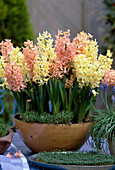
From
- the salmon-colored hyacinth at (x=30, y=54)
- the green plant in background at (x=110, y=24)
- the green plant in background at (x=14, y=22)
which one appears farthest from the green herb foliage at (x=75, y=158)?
the green plant in background at (x=110, y=24)

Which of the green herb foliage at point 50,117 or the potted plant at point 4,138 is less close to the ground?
the green herb foliage at point 50,117

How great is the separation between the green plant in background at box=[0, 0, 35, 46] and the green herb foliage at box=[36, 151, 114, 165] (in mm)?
2107

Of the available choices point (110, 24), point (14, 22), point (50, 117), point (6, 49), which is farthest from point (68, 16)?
point (50, 117)

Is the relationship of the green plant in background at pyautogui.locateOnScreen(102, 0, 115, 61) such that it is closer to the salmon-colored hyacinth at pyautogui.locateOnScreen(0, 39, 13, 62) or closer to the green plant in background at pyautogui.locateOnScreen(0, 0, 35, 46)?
the green plant in background at pyautogui.locateOnScreen(0, 0, 35, 46)

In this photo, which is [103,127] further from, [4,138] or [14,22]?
[14,22]

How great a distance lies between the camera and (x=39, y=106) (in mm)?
1059

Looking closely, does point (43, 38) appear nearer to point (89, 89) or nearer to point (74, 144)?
point (89, 89)

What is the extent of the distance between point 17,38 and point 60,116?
6.75 ft

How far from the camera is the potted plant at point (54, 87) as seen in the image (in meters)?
1.00

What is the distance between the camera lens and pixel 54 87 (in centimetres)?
105

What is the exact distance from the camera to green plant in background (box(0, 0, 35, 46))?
9.55 ft

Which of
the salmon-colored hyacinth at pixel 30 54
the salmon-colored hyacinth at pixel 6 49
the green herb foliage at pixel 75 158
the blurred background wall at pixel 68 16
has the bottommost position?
the green herb foliage at pixel 75 158

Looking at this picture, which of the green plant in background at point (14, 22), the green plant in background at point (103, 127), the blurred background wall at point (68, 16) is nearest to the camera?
the green plant in background at point (103, 127)

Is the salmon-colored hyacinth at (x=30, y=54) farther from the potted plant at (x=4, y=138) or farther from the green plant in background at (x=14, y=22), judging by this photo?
the green plant in background at (x=14, y=22)
